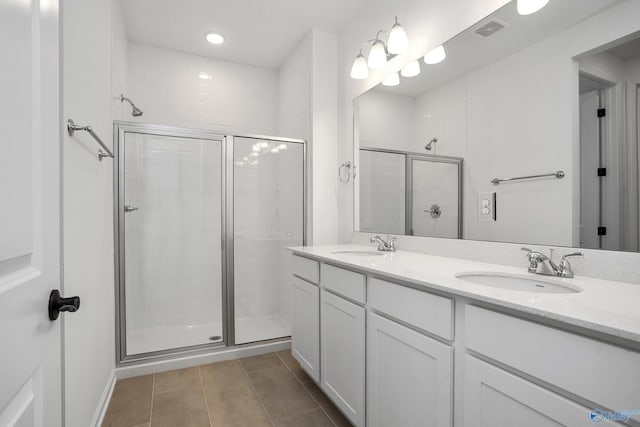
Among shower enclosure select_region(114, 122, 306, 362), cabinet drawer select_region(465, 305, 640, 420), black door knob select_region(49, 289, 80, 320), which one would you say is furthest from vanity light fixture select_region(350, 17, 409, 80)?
black door knob select_region(49, 289, 80, 320)

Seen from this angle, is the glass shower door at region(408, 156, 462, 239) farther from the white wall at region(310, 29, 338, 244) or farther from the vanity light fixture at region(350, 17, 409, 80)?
the white wall at region(310, 29, 338, 244)

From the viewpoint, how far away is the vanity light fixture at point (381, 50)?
6.05 ft

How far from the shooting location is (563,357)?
685 millimetres

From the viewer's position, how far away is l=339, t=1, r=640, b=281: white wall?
1.05 m

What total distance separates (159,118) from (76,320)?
2292 mm

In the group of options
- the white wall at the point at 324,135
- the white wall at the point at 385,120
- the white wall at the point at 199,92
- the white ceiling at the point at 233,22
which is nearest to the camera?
the white wall at the point at 385,120

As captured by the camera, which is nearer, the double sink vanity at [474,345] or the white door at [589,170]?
the double sink vanity at [474,345]

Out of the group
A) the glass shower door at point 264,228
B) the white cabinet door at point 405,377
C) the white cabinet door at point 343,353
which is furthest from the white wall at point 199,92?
the white cabinet door at point 405,377

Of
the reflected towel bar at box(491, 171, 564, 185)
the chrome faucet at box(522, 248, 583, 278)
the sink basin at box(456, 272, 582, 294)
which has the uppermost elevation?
the reflected towel bar at box(491, 171, 564, 185)

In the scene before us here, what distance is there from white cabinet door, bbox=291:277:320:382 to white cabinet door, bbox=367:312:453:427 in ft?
1.66

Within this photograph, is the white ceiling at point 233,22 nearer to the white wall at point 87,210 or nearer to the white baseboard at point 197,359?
the white wall at point 87,210

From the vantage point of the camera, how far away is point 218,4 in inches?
90.4

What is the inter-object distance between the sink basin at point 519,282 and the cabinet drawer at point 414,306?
23cm

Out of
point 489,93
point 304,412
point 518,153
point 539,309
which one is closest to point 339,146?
point 489,93
